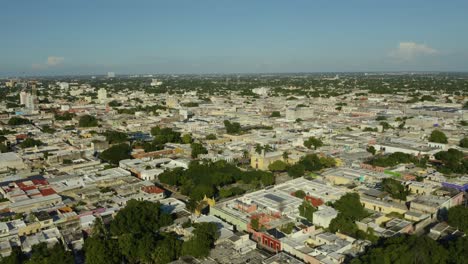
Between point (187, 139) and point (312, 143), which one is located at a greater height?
point (312, 143)

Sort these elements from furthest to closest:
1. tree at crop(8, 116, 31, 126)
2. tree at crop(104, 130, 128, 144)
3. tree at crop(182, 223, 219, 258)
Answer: tree at crop(8, 116, 31, 126)
tree at crop(104, 130, 128, 144)
tree at crop(182, 223, 219, 258)

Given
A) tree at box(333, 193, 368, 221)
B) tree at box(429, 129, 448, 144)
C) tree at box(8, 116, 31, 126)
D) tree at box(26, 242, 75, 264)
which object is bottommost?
tree at box(8, 116, 31, 126)

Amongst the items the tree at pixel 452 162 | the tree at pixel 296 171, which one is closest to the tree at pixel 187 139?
the tree at pixel 296 171

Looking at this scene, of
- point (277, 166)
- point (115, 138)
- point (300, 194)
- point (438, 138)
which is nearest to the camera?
point (300, 194)

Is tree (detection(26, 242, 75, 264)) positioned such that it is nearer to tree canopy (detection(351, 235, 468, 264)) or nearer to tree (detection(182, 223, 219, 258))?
tree (detection(182, 223, 219, 258))

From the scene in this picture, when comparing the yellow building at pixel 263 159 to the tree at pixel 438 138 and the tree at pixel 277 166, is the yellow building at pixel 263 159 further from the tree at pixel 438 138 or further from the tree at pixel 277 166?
the tree at pixel 438 138

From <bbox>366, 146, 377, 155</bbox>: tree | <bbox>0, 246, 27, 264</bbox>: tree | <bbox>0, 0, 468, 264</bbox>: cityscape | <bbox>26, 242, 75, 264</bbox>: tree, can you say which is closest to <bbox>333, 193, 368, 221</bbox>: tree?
<bbox>0, 0, 468, 264</bbox>: cityscape

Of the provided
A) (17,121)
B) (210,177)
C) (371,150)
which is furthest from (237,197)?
(17,121)

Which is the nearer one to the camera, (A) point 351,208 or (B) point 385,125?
(A) point 351,208

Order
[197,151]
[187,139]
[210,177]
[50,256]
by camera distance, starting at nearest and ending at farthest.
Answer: [50,256]
[210,177]
[197,151]
[187,139]

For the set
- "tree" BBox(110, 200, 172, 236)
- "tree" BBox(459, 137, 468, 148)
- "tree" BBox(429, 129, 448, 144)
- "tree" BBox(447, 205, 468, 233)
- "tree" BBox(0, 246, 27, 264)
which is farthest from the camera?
"tree" BBox(429, 129, 448, 144)

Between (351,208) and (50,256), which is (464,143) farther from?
(50,256)
